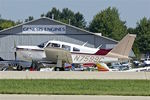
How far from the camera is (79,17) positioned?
166 metres

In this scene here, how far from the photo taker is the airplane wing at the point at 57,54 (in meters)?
34.6

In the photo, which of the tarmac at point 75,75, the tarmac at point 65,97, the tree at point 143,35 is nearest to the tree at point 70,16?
the tree at point 143,35

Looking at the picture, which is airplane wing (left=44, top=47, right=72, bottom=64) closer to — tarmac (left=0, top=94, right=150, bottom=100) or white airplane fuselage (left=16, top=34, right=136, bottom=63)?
white airplane fuselage (left=16, top=34, right=136, bottom=63)

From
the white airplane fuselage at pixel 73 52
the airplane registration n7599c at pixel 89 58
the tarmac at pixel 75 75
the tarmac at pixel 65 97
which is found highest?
the white airplane fuselage at pixel 73 52

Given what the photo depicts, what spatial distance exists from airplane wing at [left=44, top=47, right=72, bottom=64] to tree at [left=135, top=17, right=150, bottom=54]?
172 feet

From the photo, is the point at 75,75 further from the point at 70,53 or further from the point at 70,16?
the point at 70,16

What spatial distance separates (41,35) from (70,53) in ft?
75.6

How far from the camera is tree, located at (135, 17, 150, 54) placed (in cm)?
8706

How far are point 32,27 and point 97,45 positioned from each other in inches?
367

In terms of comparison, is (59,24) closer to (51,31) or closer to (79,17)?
(51,31)

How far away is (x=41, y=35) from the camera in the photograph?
190ft

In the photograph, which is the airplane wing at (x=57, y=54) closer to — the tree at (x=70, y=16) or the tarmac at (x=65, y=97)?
the tarmac at (x=65, y=97)

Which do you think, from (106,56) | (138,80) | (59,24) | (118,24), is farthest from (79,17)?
(138,80)

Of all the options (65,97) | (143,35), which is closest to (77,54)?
(65,97)
